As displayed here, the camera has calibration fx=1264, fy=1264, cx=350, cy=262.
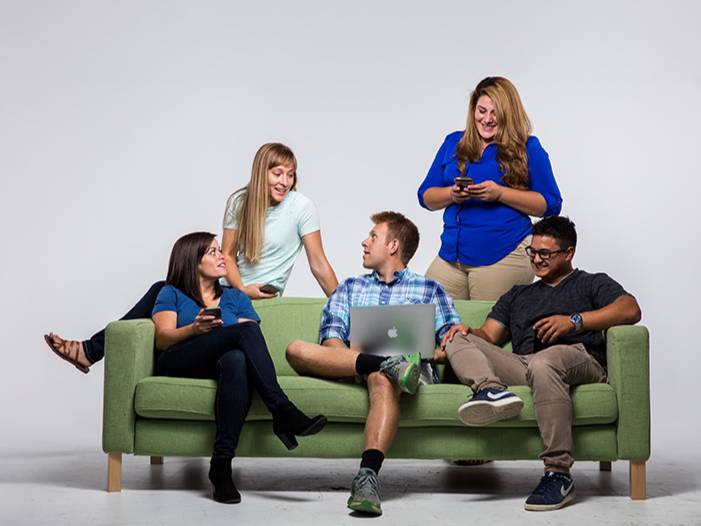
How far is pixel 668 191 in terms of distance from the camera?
22.7 ft

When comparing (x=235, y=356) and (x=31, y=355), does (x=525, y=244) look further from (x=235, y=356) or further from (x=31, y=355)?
(x=31, y=355)

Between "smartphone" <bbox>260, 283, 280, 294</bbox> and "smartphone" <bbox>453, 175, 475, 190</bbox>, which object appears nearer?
"smartphone" <bbox>453, 175, 475, 190</bbox>

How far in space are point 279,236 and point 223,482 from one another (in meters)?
1.32

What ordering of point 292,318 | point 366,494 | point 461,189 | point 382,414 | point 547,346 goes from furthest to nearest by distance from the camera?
point 292,318, point 461,189, point 547,346, point 382,414, point 366,494

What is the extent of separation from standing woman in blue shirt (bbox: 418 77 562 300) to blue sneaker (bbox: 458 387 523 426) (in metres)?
0.86

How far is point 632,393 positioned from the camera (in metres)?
4.47

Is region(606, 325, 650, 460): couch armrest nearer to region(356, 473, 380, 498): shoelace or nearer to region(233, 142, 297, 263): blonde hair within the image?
region(356, 473, 380, 498): shoelace

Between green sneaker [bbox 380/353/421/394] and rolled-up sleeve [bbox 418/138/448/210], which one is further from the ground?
rolled-up sleeve [bbox 418/138/448/210]

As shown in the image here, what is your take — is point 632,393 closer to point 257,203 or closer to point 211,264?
point 211,264

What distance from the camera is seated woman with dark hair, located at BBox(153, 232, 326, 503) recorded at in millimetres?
4383

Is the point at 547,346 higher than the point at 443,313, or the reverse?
the point at 443,313

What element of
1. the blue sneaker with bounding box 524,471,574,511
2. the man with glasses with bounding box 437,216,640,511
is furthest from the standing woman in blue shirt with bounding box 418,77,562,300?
the blue sneaker with bounding box 524,471,574,511

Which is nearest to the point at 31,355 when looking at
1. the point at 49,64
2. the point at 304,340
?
the point at 49,64

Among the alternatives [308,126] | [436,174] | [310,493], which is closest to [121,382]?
[310,493]
